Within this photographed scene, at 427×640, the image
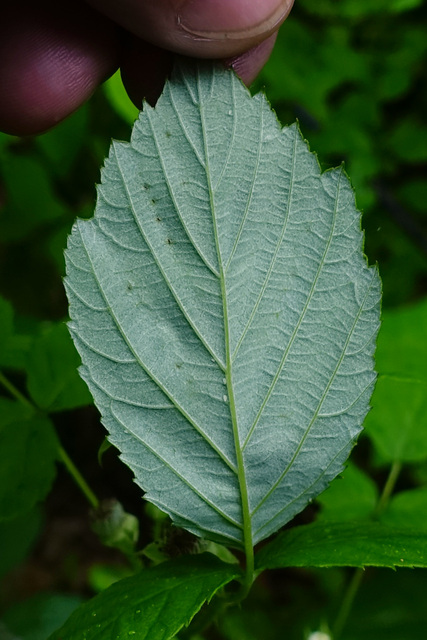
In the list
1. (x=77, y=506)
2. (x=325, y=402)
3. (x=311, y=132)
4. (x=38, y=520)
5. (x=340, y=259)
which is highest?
(x=340, y=259)

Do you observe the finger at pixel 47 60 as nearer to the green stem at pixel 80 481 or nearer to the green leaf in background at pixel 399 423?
the green stem at pixel 80 481

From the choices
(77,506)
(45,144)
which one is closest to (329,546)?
(45,144)

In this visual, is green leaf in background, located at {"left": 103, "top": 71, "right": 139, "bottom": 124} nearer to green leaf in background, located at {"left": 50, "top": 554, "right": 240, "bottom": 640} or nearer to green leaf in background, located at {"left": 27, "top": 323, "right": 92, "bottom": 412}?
green leaf in background, located at {"left": 27, "top": 323, "right": 92, "bottom": 412}

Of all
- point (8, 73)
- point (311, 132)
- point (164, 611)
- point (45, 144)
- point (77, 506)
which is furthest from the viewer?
point (77, 506)

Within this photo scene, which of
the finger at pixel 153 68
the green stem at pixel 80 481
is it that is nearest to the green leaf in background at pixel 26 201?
the finger at pixel 153 68

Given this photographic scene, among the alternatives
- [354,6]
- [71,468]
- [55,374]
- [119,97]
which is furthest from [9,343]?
[354,6]

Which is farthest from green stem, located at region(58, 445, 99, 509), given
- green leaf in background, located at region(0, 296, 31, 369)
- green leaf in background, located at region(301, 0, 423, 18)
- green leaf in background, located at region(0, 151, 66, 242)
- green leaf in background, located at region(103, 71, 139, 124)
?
green leaf in background, located at region(301, 0, 423, 18)

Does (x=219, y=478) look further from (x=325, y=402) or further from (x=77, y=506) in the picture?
(x=77, y=506)
